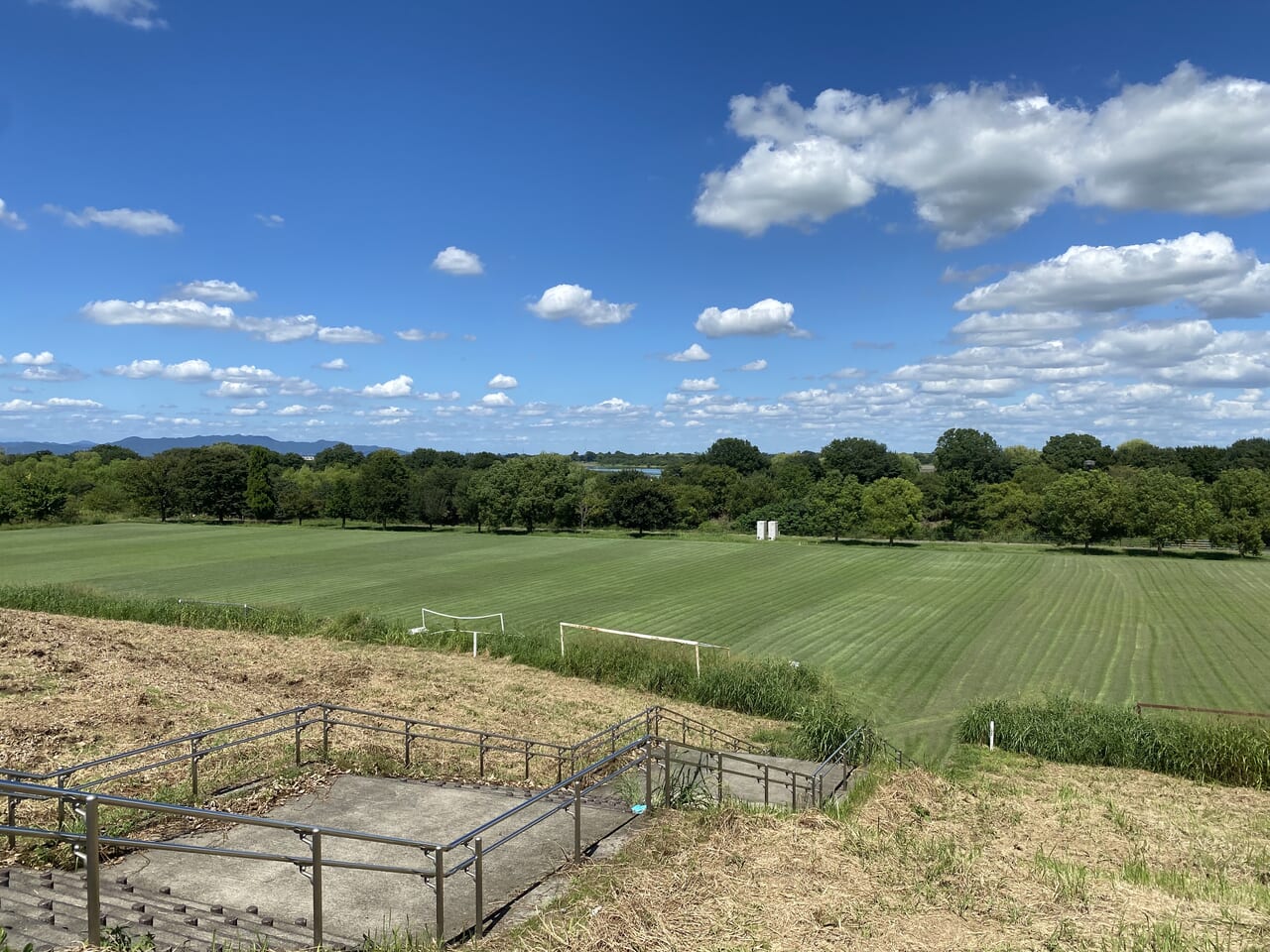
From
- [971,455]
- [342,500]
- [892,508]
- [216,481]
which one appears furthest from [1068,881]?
[971,455]

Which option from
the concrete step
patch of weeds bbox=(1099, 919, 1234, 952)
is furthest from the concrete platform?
patch of weeds bbox=(1099, 919, 1234, 952)

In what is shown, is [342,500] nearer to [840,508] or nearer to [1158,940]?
[840,508]

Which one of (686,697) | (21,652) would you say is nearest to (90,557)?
(21,652)

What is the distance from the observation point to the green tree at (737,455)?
614 ft

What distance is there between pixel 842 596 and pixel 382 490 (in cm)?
7178

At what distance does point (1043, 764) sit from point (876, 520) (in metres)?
70.6

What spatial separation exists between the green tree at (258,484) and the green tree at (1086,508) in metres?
103

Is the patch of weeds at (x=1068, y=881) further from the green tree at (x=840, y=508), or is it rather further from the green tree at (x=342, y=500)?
the green tree at (x=342, y=500)

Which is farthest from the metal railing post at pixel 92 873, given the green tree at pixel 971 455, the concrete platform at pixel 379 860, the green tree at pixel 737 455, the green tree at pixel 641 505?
the green tree at pixel 737 455

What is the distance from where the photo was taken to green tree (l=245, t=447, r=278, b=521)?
11212 cm

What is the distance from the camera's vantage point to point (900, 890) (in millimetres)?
7660

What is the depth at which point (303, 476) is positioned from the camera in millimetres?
133375

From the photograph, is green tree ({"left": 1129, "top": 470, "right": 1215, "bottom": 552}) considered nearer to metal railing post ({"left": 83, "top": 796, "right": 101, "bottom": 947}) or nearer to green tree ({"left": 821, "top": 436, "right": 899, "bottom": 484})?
green tree ({"left": 821, "top": 436, "right": 899, "bottom": 484})

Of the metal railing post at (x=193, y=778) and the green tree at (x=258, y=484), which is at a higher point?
the green tree at (x=258, y=484)
